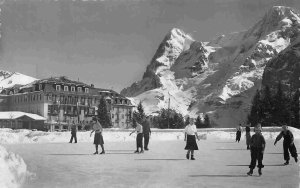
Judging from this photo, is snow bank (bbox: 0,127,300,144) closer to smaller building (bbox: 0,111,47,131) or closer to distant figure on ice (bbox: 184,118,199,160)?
distant figure on ice (bbox: 184,118,199,160)

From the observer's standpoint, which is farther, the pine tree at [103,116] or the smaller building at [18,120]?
the pine tree at [103,116]

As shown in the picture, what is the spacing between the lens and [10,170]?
11336 millimetres

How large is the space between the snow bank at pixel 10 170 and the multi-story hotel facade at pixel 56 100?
109 m

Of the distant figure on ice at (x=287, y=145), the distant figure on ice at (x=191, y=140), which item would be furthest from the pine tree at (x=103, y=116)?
the distant figure on ice at (x=287, y=145)

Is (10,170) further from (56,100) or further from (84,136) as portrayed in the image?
(56,100)

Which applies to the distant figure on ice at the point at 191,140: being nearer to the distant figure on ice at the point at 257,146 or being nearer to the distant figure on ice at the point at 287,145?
the distant figure on ice at the point at 287,145

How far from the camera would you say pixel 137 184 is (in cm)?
1273

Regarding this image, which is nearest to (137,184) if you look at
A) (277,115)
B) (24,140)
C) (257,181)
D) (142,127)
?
(257,181)

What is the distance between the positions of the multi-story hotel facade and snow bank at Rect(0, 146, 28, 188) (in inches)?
4283

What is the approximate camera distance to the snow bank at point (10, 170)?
34.4ft

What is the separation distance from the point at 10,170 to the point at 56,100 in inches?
4758

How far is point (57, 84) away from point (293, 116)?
206 ft

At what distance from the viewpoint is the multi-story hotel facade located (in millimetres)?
127625

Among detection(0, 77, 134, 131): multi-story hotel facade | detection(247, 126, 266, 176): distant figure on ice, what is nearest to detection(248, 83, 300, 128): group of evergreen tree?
detection(0, 77, 134, 131): multi-story hotel facade
